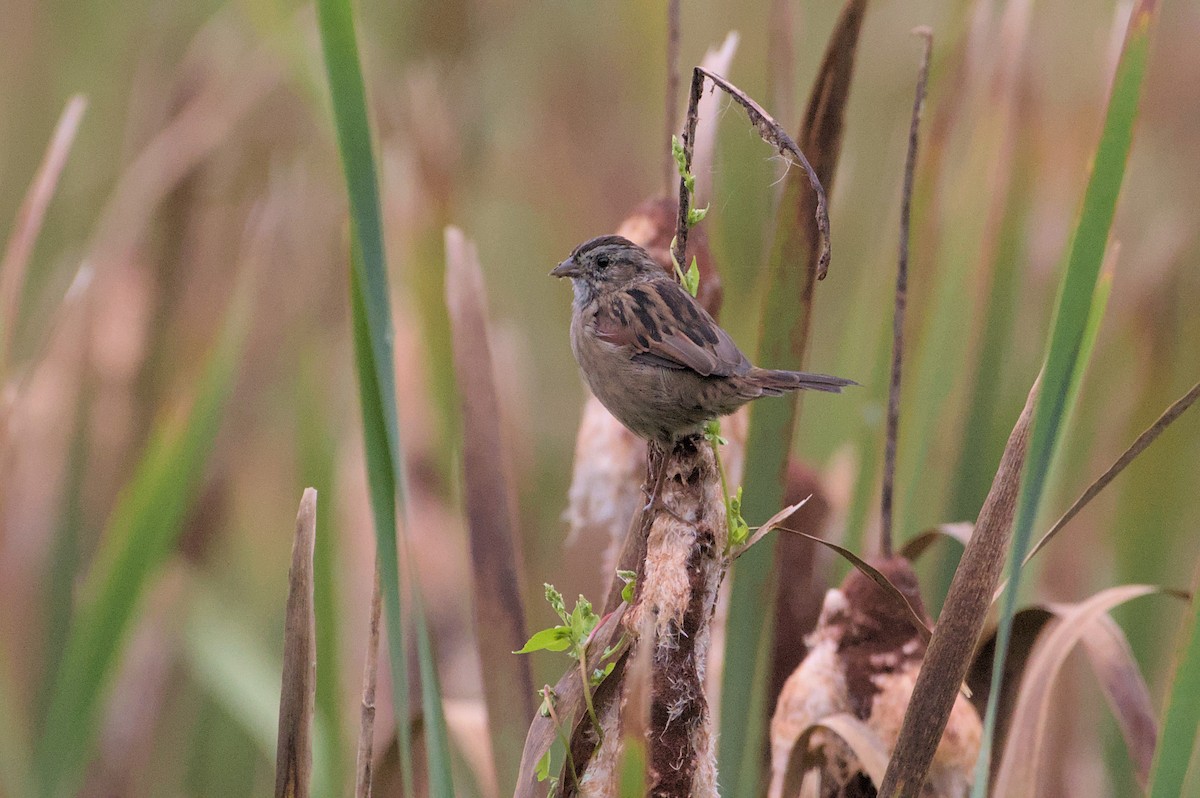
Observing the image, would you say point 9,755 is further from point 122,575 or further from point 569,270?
point 569,270

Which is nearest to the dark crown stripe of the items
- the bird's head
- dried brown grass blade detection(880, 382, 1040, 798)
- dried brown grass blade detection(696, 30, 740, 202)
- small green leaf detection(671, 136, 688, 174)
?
the bird's head

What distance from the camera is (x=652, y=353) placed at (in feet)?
5.71

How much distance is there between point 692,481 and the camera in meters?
1.25

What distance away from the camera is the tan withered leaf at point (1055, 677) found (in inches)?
57.7

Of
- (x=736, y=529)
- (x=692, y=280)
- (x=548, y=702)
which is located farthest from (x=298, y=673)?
(x=692, y=280)

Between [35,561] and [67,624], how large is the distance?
0.27 meters

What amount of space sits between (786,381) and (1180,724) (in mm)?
576

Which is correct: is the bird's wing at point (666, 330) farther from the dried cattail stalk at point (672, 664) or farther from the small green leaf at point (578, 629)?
the small green leaf at point (578, 629)

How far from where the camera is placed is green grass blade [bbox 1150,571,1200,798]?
111 cm

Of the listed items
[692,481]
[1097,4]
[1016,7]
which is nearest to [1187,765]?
[692,481]

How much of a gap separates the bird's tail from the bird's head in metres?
0.24

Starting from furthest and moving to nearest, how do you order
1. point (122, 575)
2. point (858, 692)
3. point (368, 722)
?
point (122, 575)
point (858, 692)
point (368, 722)

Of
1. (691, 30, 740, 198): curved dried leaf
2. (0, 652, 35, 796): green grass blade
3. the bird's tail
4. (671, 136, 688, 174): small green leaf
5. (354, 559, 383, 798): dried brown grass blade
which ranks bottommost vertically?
(0, 652, 35, 796): green grass blade

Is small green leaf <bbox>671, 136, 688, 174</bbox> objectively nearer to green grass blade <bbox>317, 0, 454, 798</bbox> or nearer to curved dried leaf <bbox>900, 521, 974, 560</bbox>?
green grass blade <bbox>317, 0, 454, 798</bbox>
